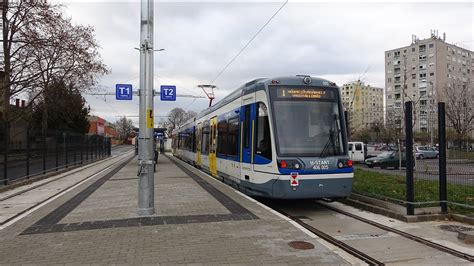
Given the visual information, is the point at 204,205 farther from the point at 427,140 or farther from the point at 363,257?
the point at 427,140

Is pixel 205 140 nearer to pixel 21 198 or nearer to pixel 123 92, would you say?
pixel 21 198

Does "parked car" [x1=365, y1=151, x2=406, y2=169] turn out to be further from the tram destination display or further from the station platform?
the station platform

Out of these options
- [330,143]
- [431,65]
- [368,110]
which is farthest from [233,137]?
[431,65]

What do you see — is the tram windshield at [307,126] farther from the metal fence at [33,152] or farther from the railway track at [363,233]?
the metal fence at [33,152]

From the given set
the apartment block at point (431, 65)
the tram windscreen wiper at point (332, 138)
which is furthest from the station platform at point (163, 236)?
the apartment block at point (431, 65)

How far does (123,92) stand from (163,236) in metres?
4.19

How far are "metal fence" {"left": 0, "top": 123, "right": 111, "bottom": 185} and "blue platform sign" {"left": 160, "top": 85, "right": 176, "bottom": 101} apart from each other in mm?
7340

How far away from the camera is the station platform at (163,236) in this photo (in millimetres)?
5516

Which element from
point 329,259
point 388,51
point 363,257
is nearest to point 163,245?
point 329,259

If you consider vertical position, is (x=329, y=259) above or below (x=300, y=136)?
below

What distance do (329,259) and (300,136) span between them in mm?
4020

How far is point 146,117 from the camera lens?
8.20 metres

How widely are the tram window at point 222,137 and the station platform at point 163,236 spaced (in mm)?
3200

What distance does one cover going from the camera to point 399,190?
11.3m
